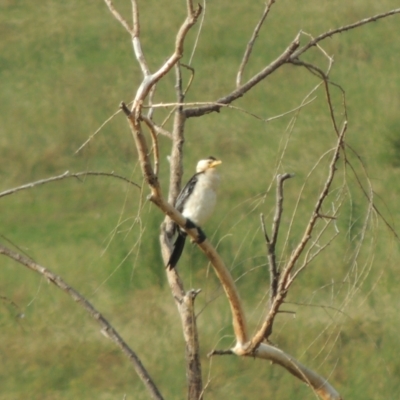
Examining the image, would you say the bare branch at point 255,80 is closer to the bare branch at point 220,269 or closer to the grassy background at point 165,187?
the bare branch at point 220,269

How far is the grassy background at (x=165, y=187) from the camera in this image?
3811 mm

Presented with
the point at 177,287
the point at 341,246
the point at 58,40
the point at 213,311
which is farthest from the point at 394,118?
the point at 177,287

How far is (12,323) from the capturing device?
402 cm

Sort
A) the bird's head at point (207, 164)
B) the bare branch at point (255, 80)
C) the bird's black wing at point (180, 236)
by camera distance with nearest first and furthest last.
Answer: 1. the bare branch at point (255, 80)
2. the bird's black wing at point (180, 236)
3. the bird's head at point (207, 164)

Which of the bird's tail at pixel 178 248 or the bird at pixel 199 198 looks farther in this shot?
the bird at pixel 199 198

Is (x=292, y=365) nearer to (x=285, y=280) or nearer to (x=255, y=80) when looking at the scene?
(x=285, y=280)

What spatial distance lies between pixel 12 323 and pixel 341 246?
1572 mm

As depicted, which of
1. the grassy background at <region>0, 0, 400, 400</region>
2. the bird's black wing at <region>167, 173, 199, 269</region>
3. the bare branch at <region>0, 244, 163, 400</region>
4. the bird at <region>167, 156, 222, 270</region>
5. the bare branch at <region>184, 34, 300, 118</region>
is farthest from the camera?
the grassy background at <region>0, 0, 400, 400</region>

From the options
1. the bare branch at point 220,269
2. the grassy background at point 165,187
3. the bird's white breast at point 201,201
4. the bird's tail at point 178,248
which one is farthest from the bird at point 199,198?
the bare branch at point 220,269

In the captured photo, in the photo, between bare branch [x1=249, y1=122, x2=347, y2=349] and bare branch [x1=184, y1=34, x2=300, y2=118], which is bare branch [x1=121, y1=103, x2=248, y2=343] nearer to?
bare branch [x1=249, y1=122, x2=347, y2=349]

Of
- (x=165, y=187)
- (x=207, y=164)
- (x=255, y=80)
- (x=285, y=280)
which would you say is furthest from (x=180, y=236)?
(x=165, y=187)

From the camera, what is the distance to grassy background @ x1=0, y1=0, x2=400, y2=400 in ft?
12.5

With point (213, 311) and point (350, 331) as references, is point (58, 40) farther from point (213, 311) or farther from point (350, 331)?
point (350, 331)

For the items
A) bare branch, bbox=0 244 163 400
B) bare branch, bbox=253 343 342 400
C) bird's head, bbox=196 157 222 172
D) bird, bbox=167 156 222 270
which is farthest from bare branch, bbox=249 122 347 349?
bird's head, bbox=196 157 222 172
